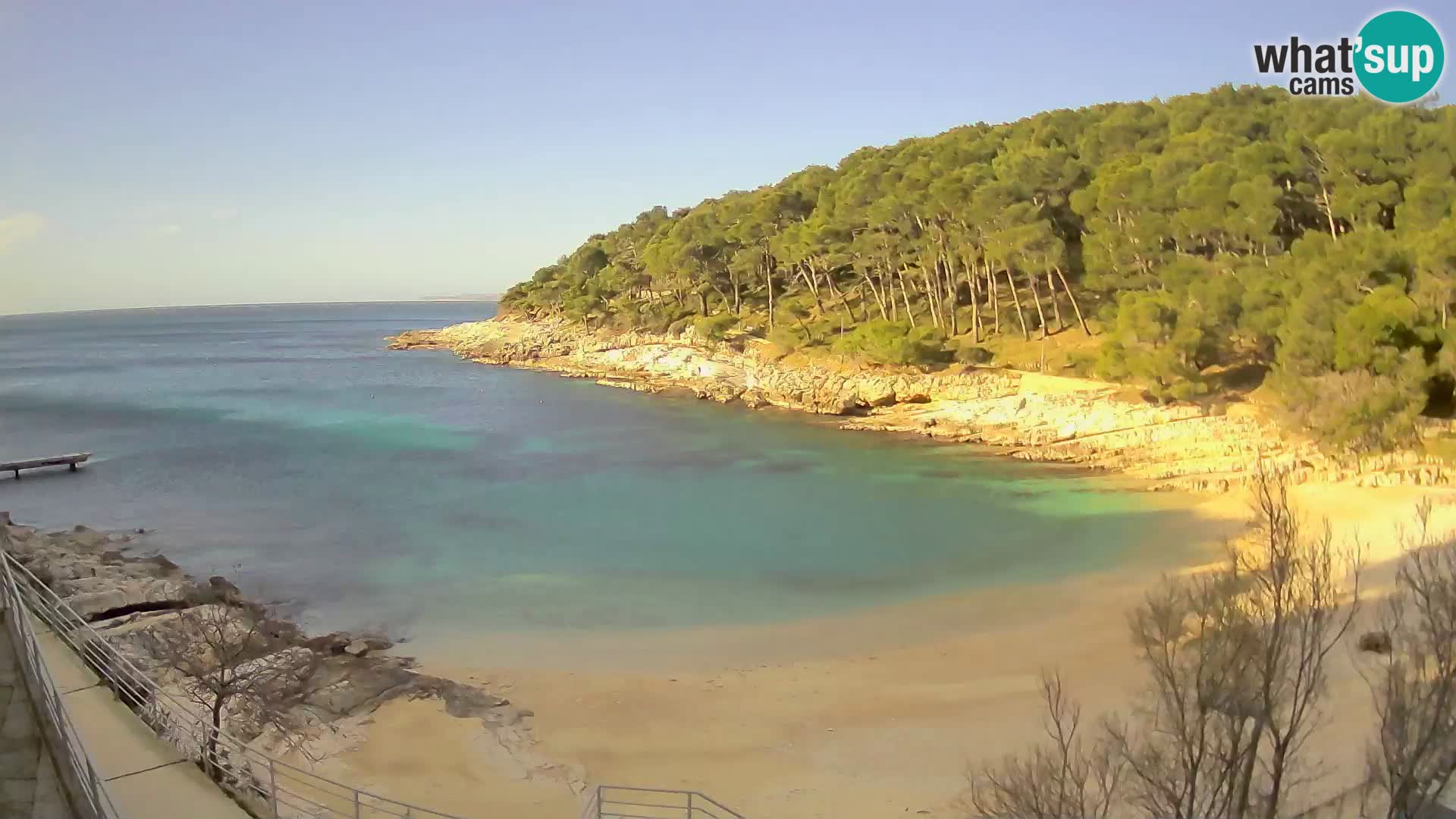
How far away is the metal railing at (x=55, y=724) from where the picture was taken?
12.9 ft

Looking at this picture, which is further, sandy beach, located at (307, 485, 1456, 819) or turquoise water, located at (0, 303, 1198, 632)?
turquoise water, located at (0, 303, 1198, 632)

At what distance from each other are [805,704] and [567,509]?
12175 mm

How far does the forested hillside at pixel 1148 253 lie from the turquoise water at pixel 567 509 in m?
5.79

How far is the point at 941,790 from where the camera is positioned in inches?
344

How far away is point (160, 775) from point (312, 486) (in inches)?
782

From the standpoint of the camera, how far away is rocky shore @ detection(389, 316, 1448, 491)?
815 inches

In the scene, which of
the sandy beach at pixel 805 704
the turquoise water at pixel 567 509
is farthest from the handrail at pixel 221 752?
the turquoise water at pixel 567 509

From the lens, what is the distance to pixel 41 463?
27531mm

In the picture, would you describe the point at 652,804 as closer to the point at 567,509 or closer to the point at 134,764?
the point at 134,764

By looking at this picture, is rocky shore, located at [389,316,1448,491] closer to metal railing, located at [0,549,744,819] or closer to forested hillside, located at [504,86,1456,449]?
forested hillside, located at [504,86,1456,449]

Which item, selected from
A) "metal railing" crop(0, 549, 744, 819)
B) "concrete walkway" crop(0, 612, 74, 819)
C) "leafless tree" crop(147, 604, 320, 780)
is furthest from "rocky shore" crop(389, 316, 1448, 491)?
"concrete walkway" crop(0, 612, 74, 819)

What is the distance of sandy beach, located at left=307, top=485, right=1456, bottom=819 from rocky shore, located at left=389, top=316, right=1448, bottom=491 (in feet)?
18.1

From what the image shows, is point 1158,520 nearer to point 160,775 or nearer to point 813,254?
point 160,775

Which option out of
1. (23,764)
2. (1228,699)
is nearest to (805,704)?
(1228,699)
